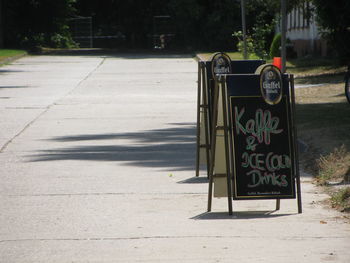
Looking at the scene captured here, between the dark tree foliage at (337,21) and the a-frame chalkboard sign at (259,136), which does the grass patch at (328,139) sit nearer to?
the a-frame chalkboard sign at (259,136)

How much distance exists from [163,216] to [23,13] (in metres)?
56.3

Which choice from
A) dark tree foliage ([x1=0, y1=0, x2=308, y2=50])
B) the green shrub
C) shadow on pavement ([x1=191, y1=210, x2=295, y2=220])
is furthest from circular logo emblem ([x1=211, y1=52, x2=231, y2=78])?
dark tree foliage ([x1=0, y1=0, x2=308, y2=50])

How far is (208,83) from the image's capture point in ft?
37.3

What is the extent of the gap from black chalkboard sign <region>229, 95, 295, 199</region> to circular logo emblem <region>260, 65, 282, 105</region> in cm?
5

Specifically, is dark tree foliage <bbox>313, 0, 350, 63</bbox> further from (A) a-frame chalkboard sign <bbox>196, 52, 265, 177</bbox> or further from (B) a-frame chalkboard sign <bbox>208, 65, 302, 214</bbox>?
(B) a-frame chalkboard sign <bbox>208, 65, 302, 214</bbox>

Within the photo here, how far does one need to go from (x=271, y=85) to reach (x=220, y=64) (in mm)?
2416

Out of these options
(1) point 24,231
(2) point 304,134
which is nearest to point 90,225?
(1) point 24,231

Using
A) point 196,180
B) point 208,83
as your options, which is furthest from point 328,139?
point 196,180

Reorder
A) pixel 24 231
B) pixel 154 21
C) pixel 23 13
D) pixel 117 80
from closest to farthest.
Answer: pixel 24 231
pixel 117 80
pixel 23 13
pixel 154 21

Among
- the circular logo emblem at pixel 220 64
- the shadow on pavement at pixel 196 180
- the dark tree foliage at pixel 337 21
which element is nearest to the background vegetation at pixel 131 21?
the dark tree foliage at pixel 337 21

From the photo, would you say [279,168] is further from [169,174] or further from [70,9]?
[70,9]

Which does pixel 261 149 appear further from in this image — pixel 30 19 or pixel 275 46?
pixel 30 19

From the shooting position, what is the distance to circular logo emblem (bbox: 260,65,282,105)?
349 inches

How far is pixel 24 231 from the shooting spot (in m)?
8.15
